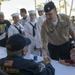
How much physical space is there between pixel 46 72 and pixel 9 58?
302 mm

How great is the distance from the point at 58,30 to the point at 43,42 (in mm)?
242

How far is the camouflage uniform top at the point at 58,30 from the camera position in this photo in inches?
112

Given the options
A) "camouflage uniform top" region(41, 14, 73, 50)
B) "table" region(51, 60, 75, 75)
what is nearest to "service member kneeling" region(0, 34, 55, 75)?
"table" region(51, 60, 75, 75)

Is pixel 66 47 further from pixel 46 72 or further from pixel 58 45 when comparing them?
pixel 46 72

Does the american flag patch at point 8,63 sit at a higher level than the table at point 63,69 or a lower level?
higher

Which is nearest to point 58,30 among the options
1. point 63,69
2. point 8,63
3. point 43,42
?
point 43,42

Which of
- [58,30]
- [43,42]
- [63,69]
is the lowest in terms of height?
[63,69]

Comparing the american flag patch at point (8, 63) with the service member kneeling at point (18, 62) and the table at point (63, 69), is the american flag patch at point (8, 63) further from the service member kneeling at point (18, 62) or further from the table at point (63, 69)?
the table at point (63, 69)

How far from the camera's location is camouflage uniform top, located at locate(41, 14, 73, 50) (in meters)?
2.85

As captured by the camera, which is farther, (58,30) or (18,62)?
(58,30)

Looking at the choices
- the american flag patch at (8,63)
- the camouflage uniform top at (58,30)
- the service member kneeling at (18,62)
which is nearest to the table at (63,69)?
the camouflage uniform top at (58,30)

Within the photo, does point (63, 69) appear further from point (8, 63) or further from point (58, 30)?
point (8, 63)

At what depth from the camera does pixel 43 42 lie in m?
2.88

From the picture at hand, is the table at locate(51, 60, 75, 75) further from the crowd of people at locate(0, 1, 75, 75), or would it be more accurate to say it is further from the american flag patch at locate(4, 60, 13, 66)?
the american flag patch at locate(4, 60, 13, 66)
